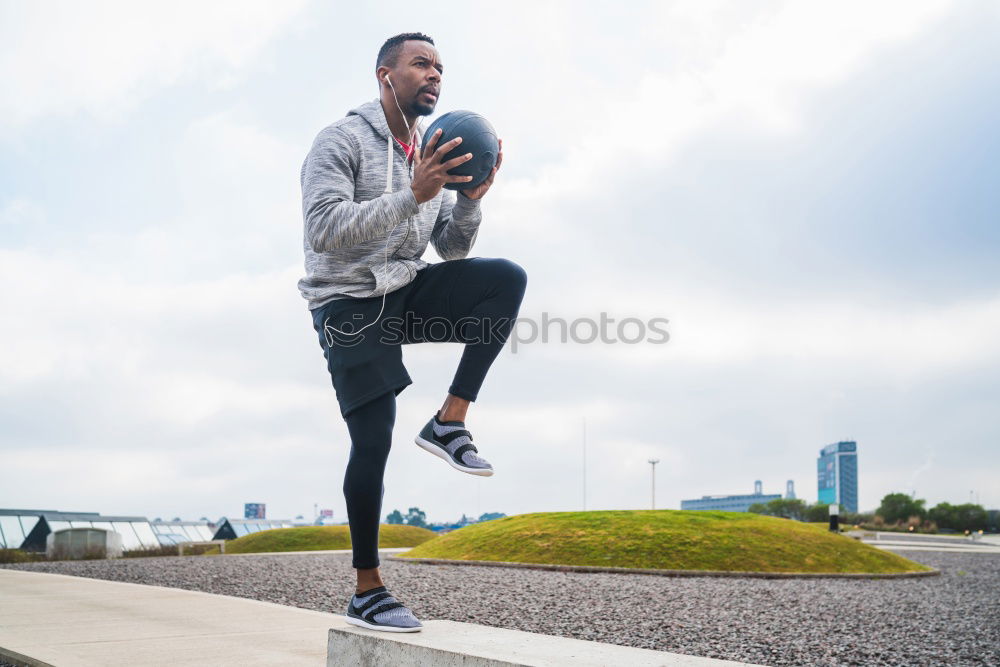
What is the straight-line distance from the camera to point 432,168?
353 cm

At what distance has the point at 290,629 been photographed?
615 centimetres

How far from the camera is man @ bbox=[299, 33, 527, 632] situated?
12.5ft

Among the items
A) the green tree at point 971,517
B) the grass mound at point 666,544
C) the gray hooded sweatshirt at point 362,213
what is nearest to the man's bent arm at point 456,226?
the gray hooded sweatshirt at point 362,213

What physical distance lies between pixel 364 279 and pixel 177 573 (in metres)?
10.4

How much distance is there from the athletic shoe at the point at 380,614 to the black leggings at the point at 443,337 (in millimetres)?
159

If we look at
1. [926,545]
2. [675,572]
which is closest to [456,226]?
[675,572]

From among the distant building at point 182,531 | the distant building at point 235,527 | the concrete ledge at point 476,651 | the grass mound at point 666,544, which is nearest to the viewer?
the concrete ledge at point 476,651

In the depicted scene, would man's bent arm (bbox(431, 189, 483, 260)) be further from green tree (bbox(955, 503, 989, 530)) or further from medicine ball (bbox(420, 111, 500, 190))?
green tree (bbox(955, 503, 989, 530))

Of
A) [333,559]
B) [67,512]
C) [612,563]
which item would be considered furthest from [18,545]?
[612,563]

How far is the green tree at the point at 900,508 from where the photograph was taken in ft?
212

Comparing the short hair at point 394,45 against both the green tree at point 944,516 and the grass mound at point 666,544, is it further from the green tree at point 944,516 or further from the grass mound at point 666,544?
the green tree at point 944,516

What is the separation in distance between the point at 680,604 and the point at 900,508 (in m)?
64.6

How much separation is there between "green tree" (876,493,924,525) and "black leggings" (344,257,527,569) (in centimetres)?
6907

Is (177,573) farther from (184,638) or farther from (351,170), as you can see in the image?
(351,170)
